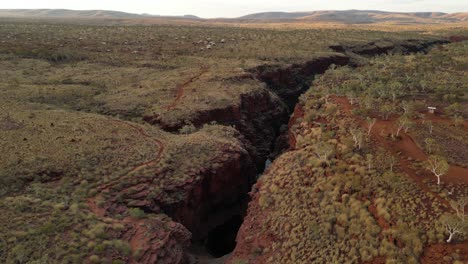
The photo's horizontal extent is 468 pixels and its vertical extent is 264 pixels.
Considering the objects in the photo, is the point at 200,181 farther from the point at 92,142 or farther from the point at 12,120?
A: the point at 12,120

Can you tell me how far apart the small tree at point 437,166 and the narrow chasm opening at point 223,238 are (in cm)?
1765

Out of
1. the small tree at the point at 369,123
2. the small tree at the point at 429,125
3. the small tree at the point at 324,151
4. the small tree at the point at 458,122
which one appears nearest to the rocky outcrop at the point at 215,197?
the small tree at the point at 324,151

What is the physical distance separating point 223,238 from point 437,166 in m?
19.4

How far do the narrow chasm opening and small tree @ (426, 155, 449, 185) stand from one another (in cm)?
1765

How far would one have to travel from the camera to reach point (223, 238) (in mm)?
36219

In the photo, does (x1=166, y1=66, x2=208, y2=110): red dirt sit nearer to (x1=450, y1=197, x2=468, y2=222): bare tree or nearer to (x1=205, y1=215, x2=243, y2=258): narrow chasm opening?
(x1=205, y1=215, x2=243, y2=258): narrow chasm opening

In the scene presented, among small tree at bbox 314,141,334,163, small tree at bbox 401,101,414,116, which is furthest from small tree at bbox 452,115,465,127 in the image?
small tree at bbox 314,141,334,163

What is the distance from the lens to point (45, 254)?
22.0 m

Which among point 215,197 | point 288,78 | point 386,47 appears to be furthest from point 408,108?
point 386,47

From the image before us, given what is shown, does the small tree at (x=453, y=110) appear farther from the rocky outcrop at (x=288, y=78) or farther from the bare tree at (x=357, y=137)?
the rocky outcrop at (x=288, y=78)

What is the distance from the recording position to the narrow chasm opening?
1354 inches

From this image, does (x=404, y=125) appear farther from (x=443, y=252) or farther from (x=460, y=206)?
(x=443, y=252)

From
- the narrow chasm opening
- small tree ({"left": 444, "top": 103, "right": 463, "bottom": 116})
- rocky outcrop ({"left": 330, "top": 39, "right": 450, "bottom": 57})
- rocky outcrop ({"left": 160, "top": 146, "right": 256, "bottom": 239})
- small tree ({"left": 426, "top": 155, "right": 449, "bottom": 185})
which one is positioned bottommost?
the narrow chasm opening

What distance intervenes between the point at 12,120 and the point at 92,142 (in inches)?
386
